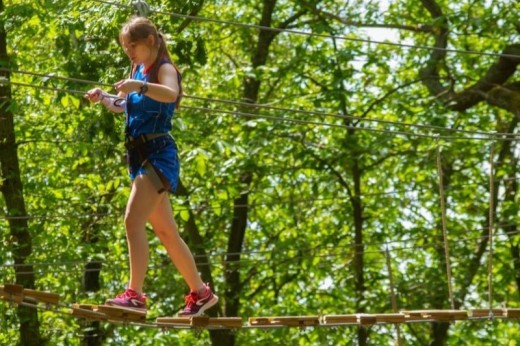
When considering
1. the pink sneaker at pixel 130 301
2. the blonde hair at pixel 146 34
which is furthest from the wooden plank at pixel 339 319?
the blonde hair at pixel 146 34

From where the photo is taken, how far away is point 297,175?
43.9ft

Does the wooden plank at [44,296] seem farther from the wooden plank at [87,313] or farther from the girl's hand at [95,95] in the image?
the girl's hand at [95,95]

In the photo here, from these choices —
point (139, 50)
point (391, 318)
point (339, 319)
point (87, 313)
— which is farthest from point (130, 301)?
point (391, 318)

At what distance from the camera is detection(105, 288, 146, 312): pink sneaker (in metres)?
5.02

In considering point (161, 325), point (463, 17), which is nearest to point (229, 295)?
point (463, 17)

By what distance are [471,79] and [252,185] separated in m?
2.68

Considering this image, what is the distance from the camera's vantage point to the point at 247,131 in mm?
12453

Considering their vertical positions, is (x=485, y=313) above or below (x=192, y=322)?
above

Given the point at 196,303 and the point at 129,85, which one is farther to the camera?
the point at 196,303

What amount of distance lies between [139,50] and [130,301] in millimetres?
1003

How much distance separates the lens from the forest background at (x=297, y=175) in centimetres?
1088

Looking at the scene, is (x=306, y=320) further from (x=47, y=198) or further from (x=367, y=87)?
(x=367, y=87)

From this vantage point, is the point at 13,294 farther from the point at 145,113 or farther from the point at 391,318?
the point at 391,318

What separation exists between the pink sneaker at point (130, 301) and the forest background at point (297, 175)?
15.2 feet
